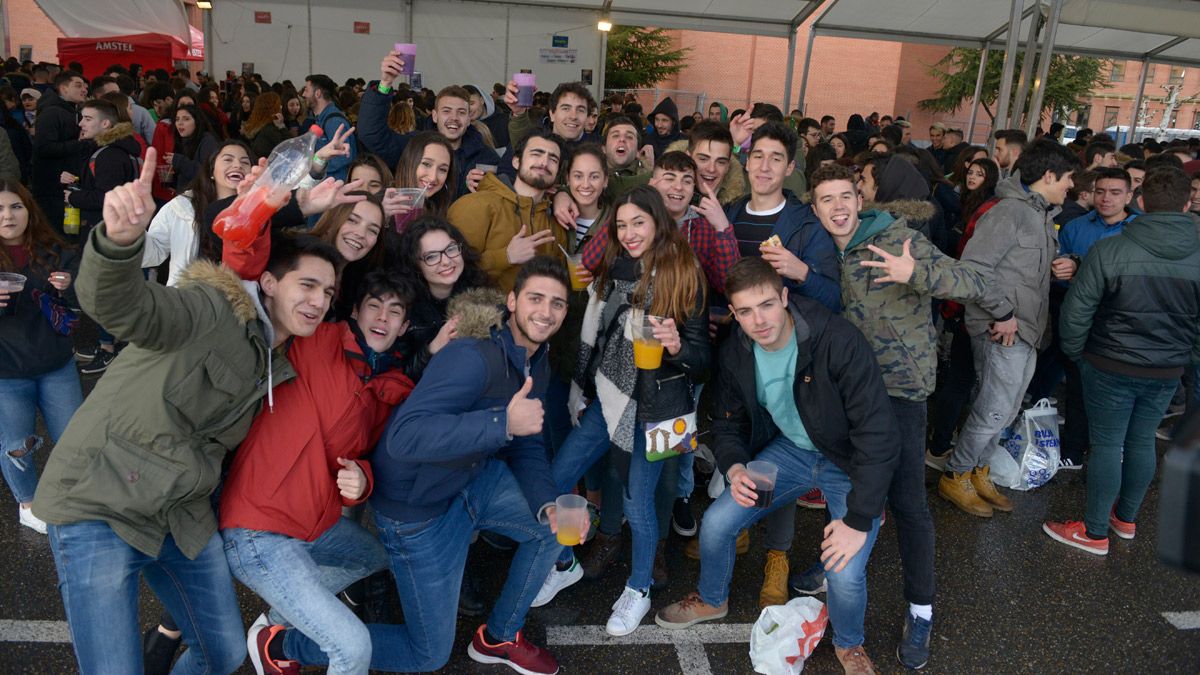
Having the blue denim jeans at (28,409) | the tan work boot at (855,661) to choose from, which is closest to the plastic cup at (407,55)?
the blue denim jeans at (28,409)

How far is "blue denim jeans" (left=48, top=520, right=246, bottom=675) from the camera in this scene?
80.4 inches

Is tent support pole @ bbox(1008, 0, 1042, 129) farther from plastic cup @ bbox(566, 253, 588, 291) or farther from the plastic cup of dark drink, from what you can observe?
the plastic cup of dark drink

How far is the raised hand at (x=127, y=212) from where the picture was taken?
5.89 feet

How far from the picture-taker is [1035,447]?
4.53 metres

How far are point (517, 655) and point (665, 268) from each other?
155cm

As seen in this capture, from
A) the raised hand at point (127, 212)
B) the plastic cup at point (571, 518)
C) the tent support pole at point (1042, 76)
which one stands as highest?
the tent support pole at point (1042, 76)

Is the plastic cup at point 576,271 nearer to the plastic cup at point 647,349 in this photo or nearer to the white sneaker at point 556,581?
the plastic cup at point 647,349

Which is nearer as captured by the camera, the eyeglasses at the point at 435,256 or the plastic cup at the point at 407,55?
the eyeglasses at the point at 435,256

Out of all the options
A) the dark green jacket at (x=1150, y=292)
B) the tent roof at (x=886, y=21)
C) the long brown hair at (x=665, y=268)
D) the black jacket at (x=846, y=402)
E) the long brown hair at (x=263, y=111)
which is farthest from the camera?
the tent roof at (x=886, y=21)

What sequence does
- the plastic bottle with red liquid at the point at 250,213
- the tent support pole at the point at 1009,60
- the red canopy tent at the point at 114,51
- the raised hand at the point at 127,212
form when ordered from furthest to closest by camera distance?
the red canopy tent at the point at 114,51
the tent support pole at the point at 1009,60
the plastic bottle with red liquid at the point at 250,213
the raised hand at the point at 127,212

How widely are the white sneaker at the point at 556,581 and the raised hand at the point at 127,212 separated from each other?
2022 mm

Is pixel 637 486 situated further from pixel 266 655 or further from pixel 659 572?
pixel 266 655

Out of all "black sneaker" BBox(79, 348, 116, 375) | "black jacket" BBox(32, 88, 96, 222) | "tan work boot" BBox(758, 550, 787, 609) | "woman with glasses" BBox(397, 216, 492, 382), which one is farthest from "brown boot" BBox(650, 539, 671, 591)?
"black jacket" BBox(32, 88, 96, 222)

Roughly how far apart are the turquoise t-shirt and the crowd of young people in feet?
0.05
